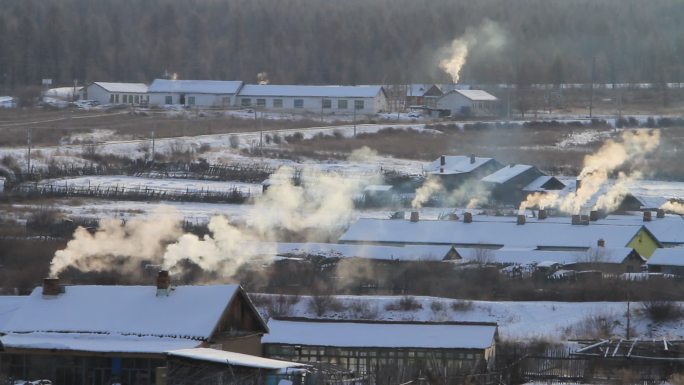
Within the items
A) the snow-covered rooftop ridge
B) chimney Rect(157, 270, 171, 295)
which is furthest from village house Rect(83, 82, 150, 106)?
chimney Rect(157, 270, 171, 295)

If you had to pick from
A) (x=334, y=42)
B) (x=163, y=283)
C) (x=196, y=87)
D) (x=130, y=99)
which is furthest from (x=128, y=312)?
(x=334, y=42)

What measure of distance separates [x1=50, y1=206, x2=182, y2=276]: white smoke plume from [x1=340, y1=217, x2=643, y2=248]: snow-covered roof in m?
6.13

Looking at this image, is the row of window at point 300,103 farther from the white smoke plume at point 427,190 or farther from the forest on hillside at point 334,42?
the white smoke plume at point 427,190

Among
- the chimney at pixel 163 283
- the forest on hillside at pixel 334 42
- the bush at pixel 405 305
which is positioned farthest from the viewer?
the forest on hillside at pixel 334 42

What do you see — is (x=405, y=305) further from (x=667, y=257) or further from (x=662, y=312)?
(x=667, y=257)

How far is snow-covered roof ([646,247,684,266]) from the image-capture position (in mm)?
42906

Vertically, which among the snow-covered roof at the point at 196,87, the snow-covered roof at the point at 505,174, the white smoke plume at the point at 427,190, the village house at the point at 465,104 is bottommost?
the white smoke plume at the point at 427,190

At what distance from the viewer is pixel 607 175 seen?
198 feet

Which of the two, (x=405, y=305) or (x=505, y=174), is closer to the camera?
(x=405, y=305)

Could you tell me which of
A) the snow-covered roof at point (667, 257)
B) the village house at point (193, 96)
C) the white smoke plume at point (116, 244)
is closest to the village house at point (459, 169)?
the snow-covered roof at point (667, 257)

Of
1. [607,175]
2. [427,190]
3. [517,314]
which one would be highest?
[607,175]

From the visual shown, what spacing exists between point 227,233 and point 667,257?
1257 centimetres

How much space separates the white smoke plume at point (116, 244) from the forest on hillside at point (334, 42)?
53907mm

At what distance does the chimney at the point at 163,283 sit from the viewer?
986 inches
